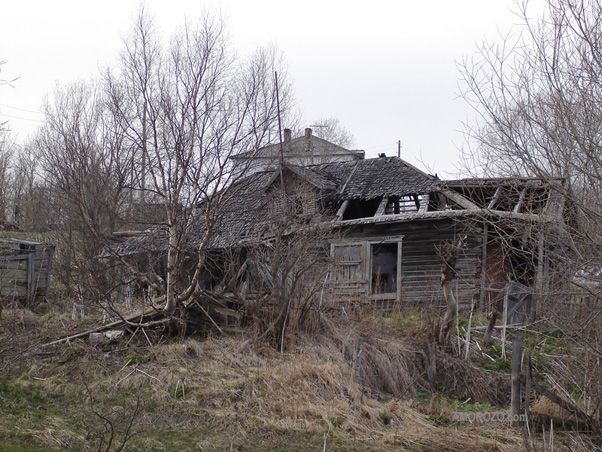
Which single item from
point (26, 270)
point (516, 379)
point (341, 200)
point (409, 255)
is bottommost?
point (516, 379)

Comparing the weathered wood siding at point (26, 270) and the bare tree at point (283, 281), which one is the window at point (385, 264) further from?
the weathered wood siding at point (26, 270)

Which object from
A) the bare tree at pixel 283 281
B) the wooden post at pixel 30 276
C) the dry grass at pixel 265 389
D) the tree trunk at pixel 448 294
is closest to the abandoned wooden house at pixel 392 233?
the bare tree at pixel 283 281

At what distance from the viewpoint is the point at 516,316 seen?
14.0 metres

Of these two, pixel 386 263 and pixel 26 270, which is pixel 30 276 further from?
pixel 386 263

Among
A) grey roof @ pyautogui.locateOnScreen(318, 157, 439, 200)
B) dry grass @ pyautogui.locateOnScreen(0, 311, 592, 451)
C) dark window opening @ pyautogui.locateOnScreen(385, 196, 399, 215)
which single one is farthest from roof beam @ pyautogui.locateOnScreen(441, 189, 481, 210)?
dry grass @ pyautogui.locateOnScreen(0, 311, 592, 451)

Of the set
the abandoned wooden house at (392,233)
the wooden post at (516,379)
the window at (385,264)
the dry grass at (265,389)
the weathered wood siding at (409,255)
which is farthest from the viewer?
the window at (385,264)

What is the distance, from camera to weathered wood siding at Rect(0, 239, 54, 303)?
16.6 metres

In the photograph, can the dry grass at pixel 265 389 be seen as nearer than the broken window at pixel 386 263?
Yes

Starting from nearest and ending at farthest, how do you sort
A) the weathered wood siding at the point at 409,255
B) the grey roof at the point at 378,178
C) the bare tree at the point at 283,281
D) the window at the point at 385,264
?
1. the bare tree at the point at 283,281
2. the weathered wood siding at the point at 409,255
3. the grey roof at the point at 378,178
4. the window at the point at 385,264

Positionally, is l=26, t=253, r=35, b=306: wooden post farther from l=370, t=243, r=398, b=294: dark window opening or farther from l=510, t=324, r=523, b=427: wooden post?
l=510, t=324, r=523, b=427: wooden post

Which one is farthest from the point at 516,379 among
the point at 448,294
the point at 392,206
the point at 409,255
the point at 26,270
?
the point at 26,270

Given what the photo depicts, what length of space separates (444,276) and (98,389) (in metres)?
6.14

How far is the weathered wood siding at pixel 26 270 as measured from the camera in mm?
16625

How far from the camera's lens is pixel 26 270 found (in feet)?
57.3
